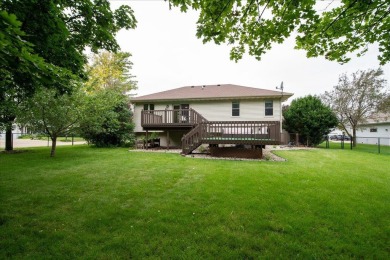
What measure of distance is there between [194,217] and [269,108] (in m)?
14.3

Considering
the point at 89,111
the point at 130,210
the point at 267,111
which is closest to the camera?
the point at 130,210

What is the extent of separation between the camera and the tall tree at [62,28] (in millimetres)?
3605

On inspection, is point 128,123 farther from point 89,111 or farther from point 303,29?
point 303,29

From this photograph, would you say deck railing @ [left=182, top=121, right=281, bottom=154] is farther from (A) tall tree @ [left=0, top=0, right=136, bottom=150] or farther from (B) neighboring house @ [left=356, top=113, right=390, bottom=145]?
(B) neighboring house @ [left=356, top=113, right=390, bottom=145]

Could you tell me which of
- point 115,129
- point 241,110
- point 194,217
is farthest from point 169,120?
point 194,217

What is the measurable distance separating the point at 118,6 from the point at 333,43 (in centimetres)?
635

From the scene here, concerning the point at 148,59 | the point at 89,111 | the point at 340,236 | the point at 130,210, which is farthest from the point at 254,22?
the point at 148,59

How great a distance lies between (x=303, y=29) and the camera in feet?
14.1

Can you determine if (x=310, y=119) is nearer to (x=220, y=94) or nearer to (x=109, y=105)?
(x=220, y=94)

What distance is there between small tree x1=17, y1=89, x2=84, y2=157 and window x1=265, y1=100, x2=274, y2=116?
1348 centimetres

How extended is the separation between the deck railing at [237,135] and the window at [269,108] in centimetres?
587

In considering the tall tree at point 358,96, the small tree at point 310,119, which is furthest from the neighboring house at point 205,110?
the tall tree at point 358,96

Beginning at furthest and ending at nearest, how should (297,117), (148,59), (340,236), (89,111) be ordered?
(148,59) < (297,117) < (89,111) < (340,236)

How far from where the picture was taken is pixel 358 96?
1883 centimetres
